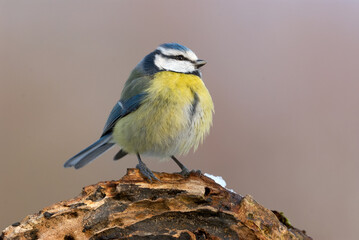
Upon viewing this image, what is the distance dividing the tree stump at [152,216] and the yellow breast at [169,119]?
48cm

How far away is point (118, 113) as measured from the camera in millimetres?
2135

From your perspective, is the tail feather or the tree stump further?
the tail feather

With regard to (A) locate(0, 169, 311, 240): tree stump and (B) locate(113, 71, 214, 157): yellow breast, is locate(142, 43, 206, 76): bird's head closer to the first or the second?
(B) locate(113, 71, 214, 157): yellow breast

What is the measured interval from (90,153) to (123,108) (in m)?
0.32

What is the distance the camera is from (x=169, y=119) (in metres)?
1.92

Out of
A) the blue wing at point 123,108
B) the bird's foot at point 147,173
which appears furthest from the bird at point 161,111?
the bird's foot at point 147,173

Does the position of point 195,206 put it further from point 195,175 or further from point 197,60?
point 197,60

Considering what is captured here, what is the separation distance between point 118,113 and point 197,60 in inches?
20.3

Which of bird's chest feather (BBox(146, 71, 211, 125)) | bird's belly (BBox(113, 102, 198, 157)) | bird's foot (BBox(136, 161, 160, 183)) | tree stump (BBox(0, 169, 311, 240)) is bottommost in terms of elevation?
tree stump (BBox(0, 169, 311, 240))

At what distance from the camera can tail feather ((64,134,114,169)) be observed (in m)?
2.14

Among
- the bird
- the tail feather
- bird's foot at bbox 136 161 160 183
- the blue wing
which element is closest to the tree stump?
bird's foot at bbox 136 161 160 183

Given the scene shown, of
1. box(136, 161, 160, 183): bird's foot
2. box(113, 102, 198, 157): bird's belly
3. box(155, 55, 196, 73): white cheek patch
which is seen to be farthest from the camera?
box(155, 55, 196, 73): white cheek patch

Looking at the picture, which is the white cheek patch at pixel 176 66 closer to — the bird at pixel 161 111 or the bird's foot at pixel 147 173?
the bird at pixel 161 111

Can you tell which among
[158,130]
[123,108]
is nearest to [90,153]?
[123,108]
